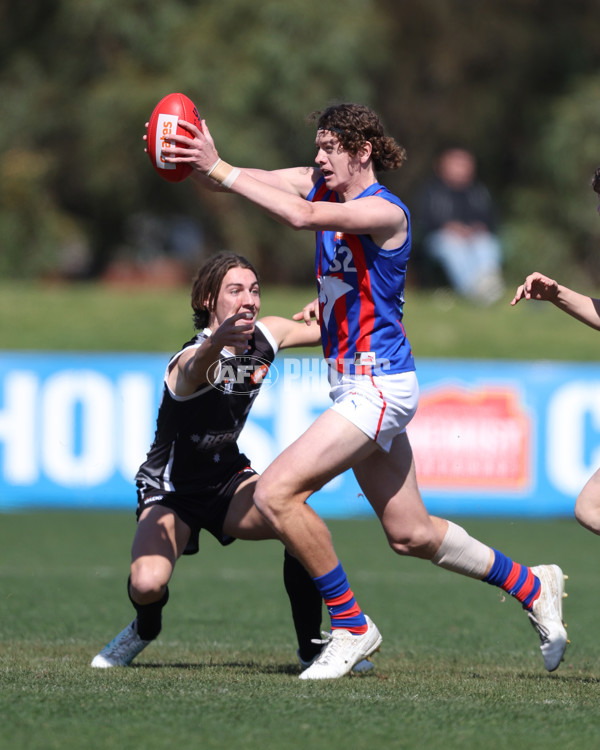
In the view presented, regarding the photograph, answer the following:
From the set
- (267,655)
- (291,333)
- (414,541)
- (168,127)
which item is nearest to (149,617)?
(267,655)

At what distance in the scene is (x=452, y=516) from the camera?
11.7m

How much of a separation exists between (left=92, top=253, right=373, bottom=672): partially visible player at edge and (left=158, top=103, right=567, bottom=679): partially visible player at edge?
38 cm

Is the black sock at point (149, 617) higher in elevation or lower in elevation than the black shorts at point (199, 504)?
lower

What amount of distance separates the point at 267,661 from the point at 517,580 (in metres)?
1.21

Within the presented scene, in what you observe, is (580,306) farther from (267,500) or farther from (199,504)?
(199,504)

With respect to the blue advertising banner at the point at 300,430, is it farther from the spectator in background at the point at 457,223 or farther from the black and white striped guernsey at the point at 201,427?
the black and white striped guernsey at the point at 201,427

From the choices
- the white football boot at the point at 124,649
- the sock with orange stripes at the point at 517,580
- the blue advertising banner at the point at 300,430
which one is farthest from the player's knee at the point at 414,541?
the blue advertising banner at the point at 300,430

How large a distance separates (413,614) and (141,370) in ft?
17.6

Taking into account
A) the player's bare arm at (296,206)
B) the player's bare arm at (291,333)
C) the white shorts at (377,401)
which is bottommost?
the white shorts at (377,401)

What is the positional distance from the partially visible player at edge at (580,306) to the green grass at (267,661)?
0.68 metres

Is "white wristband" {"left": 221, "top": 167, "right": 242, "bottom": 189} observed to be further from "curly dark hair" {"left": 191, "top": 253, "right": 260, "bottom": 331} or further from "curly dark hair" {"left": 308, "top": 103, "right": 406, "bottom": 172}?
"curly dark hair" {"left": 191, "top": 253, "right": 260, "bottom": 331}

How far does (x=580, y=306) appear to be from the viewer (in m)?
5.27

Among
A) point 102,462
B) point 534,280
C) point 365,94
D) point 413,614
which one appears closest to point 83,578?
point 413,614

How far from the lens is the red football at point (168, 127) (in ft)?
15.3
